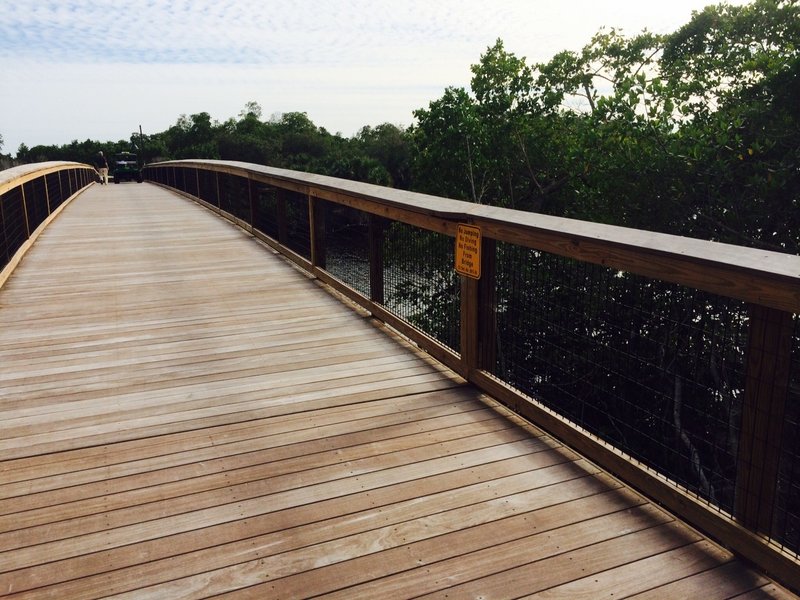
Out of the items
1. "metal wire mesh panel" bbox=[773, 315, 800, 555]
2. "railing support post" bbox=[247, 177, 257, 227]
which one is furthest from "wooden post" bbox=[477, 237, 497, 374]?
"railing support post" bbox=[247, 177, 257, 227]

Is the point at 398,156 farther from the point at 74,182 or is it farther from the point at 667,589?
the point at 667,589

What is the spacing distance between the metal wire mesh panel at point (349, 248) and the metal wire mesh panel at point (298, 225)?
9.8 inches

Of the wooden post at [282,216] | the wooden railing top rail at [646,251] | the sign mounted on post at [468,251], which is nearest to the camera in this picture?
the wooden railing top rail at [646,251]

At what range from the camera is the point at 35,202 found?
979 centimetres

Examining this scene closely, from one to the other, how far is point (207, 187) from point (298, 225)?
7222 millimetres

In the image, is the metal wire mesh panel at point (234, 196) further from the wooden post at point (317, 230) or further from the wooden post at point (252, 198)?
the wooden post at point (317, 230)

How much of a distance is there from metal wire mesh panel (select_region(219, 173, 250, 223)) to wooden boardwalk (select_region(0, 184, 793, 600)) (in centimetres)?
560

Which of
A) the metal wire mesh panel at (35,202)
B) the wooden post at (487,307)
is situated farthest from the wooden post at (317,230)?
the metal wire mesh panel at (35,202)

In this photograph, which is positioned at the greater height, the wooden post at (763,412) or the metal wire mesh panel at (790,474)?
the wooden post at (763,412)

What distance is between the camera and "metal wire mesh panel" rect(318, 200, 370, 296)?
580 cm

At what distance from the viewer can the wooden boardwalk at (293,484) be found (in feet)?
6.91

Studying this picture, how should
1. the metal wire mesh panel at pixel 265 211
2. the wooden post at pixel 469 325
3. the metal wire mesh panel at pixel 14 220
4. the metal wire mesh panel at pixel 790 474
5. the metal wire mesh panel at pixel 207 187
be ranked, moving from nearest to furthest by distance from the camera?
1. the metal wire mesh panel at pixel 790 474
2. the wooden post at pixel 469 325
3. the metal wire mesh panel at pixel 14 220
4. the metal wire mesh panel at pixel 265 211
5. the metal wire mesh panel at pixel 207 187

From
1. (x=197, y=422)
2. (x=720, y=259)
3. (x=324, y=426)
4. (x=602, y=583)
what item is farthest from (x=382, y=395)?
(x=720, y=259)

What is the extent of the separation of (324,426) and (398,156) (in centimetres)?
6444
